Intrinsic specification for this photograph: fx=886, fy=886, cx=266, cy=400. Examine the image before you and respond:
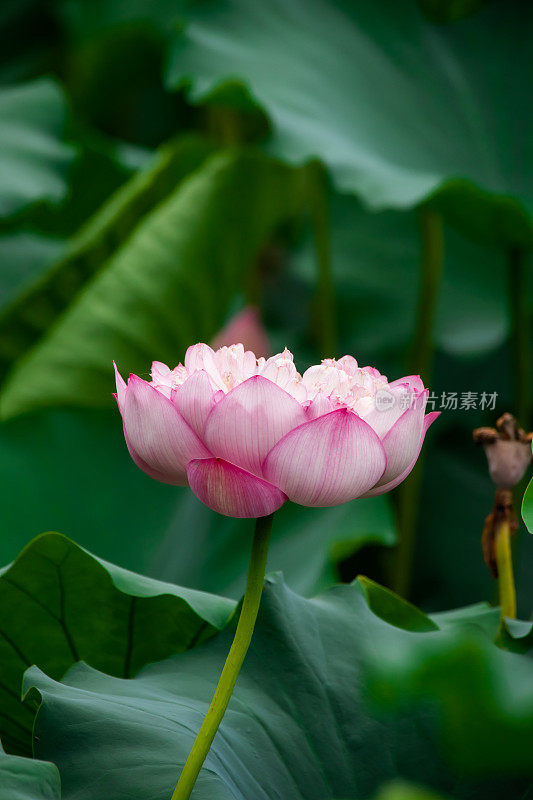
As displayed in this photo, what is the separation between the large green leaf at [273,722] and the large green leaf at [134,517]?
13.8 inches

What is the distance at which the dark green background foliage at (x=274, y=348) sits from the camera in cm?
43

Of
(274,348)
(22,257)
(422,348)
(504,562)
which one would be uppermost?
(504,562)

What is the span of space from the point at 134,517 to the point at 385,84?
2.29ft

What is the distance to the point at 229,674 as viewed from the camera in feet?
1.09

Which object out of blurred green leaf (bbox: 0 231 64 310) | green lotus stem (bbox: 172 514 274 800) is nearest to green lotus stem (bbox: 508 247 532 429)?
blurred green leaf (bbox: 0 231 64 310)

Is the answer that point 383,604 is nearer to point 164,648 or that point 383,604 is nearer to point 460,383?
point 164,648

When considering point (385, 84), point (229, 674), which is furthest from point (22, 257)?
point (229, 674)

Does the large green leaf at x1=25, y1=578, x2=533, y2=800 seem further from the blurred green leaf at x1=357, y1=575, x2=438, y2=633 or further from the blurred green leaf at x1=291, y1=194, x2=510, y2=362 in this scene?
the blurred green leaf at x1=291, y1=194, x2=510, y2=362

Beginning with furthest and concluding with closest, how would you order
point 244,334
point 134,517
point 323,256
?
point 323,256 < point 244,334 < point 134,517

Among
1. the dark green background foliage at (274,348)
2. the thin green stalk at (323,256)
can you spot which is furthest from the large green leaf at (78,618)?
the thin green stalk at (323,256)

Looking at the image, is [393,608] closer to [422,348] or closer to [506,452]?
[506,452]

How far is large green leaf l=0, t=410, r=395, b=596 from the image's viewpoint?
0.89 metres

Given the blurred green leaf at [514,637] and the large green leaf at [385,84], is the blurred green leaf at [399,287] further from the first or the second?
the blurred green leaf at [514,637]

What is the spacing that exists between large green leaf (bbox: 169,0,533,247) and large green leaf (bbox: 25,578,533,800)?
61 centimetres
